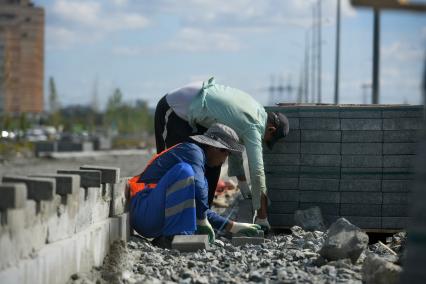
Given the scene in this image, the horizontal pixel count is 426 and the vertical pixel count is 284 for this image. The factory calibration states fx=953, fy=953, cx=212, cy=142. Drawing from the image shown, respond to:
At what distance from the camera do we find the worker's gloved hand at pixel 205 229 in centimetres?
853

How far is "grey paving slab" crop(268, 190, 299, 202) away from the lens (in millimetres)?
10125

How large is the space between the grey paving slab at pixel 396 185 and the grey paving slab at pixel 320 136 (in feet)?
2.21

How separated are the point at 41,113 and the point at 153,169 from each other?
138 m

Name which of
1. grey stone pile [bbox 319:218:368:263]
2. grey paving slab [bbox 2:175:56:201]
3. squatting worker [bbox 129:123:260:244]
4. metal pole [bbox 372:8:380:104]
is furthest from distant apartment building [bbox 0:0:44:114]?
grey paving slab [bbox 2:175:56:201]

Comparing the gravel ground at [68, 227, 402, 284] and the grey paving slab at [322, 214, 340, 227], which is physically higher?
the grey paving slab at [322, 214, 340, 227]

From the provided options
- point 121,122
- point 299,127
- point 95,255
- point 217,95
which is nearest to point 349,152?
point 299,127

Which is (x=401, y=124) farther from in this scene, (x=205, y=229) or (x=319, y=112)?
(x=205, y=229)

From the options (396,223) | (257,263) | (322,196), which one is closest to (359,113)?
(322,196)

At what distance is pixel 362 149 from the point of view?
998 centimetres

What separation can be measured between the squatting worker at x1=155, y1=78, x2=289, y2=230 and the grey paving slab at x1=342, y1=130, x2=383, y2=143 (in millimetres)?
695

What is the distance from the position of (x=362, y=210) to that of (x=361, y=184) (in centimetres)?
27

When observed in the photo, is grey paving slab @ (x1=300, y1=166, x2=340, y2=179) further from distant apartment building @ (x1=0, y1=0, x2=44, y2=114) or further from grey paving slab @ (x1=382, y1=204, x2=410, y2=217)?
distant apartment building @ (x1=0, y1=0, x2=44, y2=114)

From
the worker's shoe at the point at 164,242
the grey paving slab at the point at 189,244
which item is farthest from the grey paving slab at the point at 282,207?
the grey paving slab at the point at 189,244

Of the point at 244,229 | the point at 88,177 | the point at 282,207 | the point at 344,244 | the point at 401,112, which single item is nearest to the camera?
the point at 344,244
